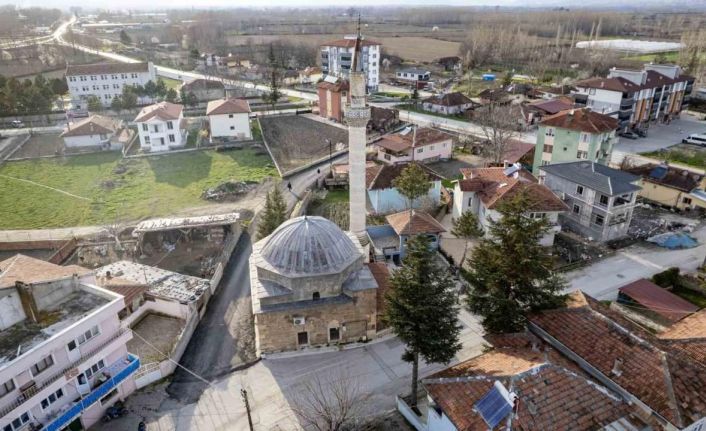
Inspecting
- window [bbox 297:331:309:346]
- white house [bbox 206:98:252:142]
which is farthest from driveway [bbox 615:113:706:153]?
window [bbox 297:331:309:346]

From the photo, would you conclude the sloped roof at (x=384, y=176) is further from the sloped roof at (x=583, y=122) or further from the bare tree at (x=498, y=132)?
the sloped roof at (x=583, y=122)

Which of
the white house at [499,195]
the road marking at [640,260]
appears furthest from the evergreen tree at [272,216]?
the road marking at [640,260]

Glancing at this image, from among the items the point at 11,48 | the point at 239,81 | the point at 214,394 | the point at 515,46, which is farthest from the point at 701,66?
the point at 11,48

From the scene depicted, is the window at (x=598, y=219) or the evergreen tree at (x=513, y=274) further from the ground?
the evergreen tree at (x=513, y=274)

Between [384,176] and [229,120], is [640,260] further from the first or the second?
[229,120]

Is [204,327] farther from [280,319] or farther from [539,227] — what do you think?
[539,227]

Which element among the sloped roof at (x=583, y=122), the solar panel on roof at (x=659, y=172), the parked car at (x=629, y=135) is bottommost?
the parked car at (x=629, y=135)

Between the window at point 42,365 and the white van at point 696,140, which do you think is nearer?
the window at point 42,365
